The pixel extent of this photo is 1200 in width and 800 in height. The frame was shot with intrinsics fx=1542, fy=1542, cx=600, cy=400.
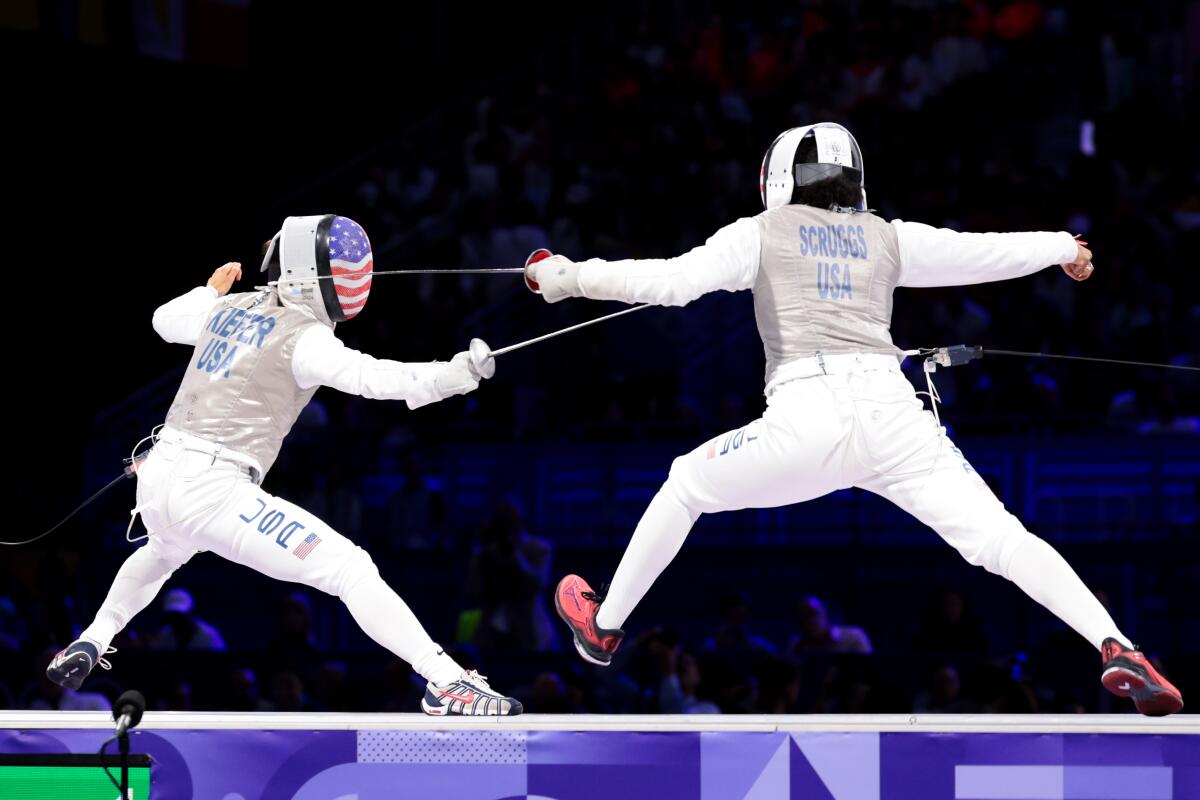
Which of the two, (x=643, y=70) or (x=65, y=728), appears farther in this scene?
(x=643, y=70)

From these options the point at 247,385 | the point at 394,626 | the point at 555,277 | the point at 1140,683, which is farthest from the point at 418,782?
the point at 1140,683

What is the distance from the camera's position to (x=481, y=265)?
30.0 ft

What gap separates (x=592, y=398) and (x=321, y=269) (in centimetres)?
374

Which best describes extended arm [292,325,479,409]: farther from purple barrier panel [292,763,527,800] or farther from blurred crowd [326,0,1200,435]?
blurred crowd [326,0,1200,435]

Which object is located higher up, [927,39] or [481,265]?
[927,39]

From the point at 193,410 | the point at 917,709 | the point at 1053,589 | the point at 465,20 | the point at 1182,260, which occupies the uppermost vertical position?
the point at 465,20

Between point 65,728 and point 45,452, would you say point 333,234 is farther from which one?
point 45,452

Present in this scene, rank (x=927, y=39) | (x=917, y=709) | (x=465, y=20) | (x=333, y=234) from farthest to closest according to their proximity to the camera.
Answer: (x=465, y=20), (x=927, y=39), (x=917, y=709), (x=333, y=234)

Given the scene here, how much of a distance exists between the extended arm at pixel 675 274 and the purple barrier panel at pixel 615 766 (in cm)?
111

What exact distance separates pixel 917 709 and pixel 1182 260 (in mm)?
3374

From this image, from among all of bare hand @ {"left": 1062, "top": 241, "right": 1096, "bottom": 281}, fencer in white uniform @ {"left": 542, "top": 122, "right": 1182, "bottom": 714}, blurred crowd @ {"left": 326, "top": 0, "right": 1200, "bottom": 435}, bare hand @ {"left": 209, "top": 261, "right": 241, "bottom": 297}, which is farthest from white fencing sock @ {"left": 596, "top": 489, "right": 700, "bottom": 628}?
blurred crowd @ {"left": 326, "top": 0, "right": 1200, "bottom": 435}

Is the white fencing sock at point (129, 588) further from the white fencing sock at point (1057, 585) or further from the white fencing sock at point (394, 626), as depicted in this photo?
the white fencing sock at point (1057, 585)

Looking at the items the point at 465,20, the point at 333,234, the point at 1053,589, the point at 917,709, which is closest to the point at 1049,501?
the point at 917,709

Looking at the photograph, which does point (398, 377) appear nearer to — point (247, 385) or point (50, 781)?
point (247, 385)
